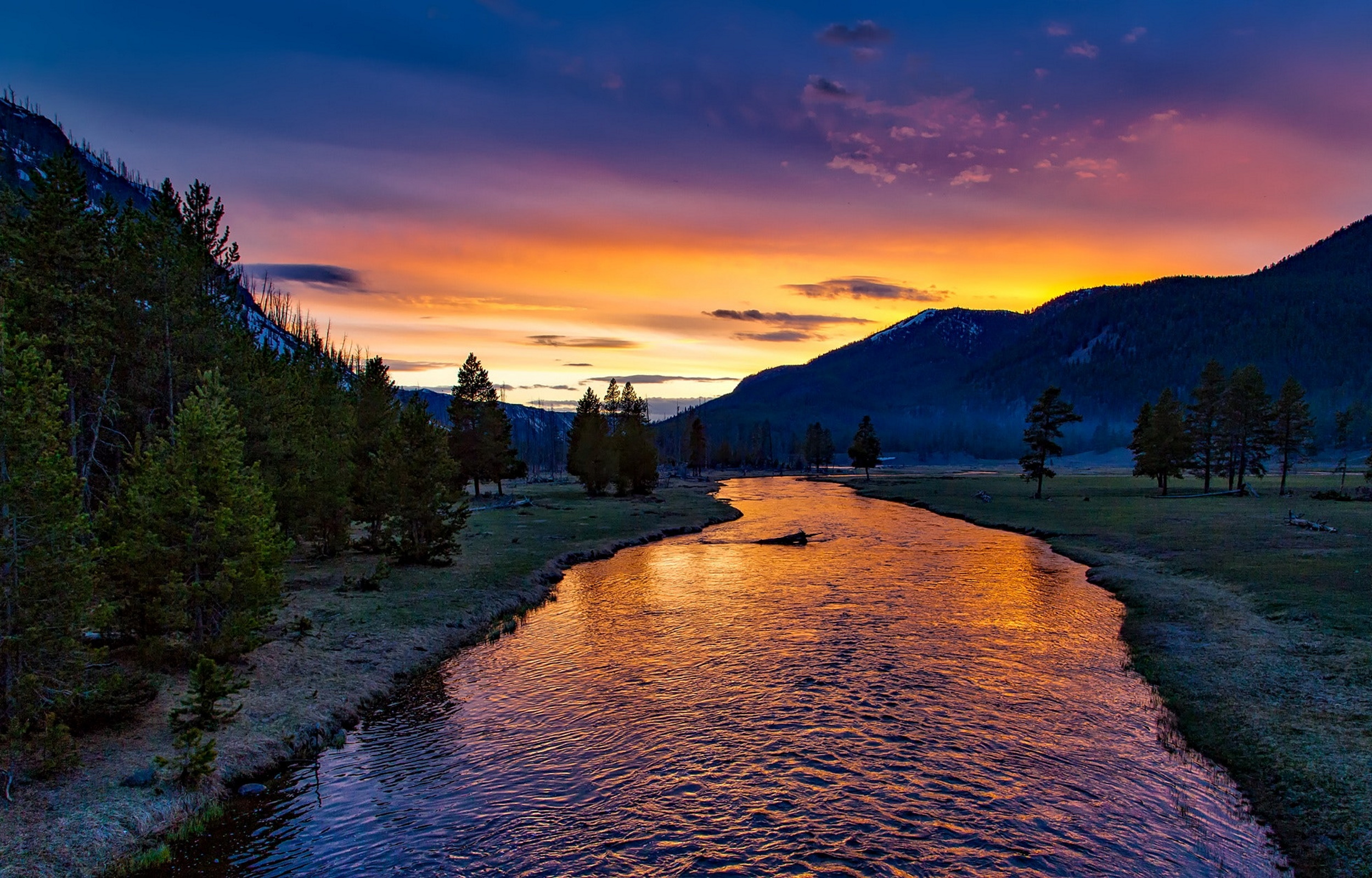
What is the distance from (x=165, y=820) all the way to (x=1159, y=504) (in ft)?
274

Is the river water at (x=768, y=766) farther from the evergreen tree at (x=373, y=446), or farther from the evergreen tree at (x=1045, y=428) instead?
the evergreen tree at (x=1045, y=428)

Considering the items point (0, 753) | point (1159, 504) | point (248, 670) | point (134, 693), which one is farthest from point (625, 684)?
point (1159, 504)

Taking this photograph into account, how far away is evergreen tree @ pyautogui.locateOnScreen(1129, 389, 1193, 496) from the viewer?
84812mm

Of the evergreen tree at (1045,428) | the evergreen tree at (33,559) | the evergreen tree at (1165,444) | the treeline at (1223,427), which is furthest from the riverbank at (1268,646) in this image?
the evergreen tree at (1045,428)

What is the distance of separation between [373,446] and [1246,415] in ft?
332

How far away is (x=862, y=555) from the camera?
47.6 m

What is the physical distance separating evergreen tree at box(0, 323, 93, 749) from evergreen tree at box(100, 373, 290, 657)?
3802mm

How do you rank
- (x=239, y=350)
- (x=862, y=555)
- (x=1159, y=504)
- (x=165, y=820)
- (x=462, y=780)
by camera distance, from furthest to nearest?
(x=1159, y=504) → (x=862, y=555) → (x=239, y=350) → (x=462, y=780) → (x=165, y=820)

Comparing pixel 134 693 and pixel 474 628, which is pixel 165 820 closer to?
pixel 134 693

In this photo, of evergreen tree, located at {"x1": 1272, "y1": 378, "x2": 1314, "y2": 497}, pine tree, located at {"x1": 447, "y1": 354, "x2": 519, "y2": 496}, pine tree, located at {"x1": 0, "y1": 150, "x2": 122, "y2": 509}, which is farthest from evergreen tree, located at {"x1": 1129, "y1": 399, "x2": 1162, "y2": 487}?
pine tree, located at {"x1": 0, "y1": 150, "x2": 122, "y2": 509}

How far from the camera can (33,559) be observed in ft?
42.8

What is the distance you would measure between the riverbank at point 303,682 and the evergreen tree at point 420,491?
4.83ft

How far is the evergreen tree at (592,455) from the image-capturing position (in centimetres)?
9500

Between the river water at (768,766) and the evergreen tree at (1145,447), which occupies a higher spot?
the evergreen tree at (1145,447)
